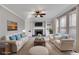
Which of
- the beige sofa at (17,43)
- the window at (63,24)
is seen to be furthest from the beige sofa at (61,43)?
the beige sofa at (17,43)

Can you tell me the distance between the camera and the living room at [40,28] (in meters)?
4.27

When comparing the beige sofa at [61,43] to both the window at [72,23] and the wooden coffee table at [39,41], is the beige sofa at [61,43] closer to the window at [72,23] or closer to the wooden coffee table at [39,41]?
the wooden coffee table at [39,41]

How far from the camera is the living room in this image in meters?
4.27

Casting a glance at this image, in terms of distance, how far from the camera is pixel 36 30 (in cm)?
506

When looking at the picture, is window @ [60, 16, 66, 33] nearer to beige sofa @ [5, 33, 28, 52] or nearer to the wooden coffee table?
the wooden coffee table

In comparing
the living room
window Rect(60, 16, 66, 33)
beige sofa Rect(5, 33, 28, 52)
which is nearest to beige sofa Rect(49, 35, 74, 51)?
the living room

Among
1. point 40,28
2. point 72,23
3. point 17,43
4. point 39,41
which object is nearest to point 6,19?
point 17,43

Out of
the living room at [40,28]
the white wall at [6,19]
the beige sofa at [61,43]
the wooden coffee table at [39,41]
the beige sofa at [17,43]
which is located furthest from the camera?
the wooden coffee table at [39,41]

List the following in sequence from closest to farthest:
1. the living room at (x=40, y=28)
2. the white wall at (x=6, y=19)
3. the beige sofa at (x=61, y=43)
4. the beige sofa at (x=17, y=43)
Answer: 1. the living room at (x=40, y=28)
2. the beige sofa at (x=17, y=43)
3. the white wall at (x=6, y=19)
4. the beige sofa at (x=61, y=43)

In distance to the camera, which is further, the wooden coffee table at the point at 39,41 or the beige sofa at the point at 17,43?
the wooden coffee table at the point at 39,41

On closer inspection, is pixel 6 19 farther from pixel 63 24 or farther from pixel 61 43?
pixel 61 43

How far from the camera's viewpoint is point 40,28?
5012 millimetres
